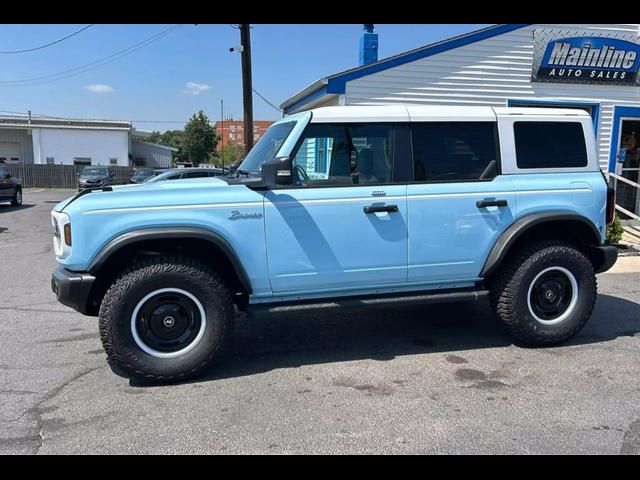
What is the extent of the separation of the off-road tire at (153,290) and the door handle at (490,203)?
231cm

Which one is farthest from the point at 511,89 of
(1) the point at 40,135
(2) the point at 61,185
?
(1) the point at 40,135

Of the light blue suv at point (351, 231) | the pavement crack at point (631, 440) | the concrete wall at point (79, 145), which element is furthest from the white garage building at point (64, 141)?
the pavement crack at point (631, 440)

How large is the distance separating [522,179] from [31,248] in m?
9.69

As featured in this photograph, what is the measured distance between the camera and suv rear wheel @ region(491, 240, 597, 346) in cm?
460

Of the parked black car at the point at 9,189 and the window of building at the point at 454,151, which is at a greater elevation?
the window of building at the point at 454,151

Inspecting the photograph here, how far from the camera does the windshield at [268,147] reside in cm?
444

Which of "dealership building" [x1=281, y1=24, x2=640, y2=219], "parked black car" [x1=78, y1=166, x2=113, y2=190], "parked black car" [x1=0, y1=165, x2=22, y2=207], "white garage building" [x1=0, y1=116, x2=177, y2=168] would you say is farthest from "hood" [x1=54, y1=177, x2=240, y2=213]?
"white garage building" [x1=0, y1=116, x2=177, y2=168]

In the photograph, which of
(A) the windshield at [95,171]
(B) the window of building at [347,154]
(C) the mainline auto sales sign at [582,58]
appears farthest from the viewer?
(A) the windshield at [95,171]

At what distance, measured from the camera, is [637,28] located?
1065cm

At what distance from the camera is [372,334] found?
16.9ft

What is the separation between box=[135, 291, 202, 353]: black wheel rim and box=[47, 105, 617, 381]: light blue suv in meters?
0.01

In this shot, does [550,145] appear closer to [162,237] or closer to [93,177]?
[162,237]

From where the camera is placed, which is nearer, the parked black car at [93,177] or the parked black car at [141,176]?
the parked black car at [141,176]

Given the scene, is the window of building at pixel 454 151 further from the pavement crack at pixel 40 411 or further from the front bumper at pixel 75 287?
the pavement crack at pixel 40 411
